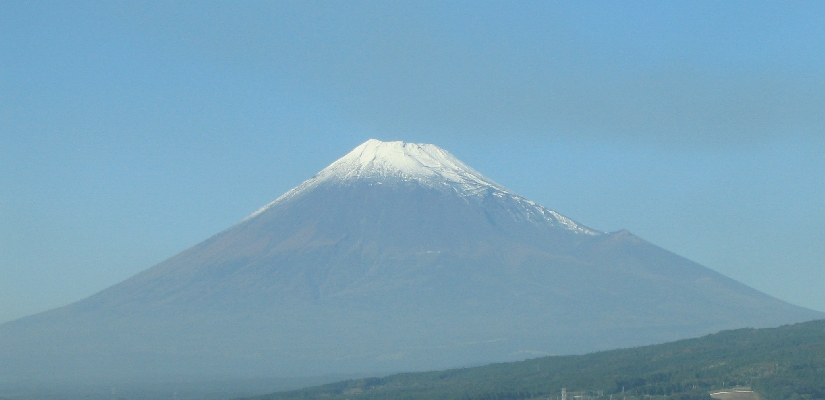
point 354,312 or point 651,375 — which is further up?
point 354,312

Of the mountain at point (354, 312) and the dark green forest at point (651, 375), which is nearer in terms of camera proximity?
the dark green forest at point (651, 375)

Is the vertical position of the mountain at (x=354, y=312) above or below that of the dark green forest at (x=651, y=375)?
above

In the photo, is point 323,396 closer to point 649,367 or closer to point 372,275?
point 649,367

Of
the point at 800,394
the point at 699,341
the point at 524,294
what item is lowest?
the point at 800,394

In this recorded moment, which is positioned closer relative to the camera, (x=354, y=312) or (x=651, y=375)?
(x=651, y=375)

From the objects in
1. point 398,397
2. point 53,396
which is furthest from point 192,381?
point 398,397
